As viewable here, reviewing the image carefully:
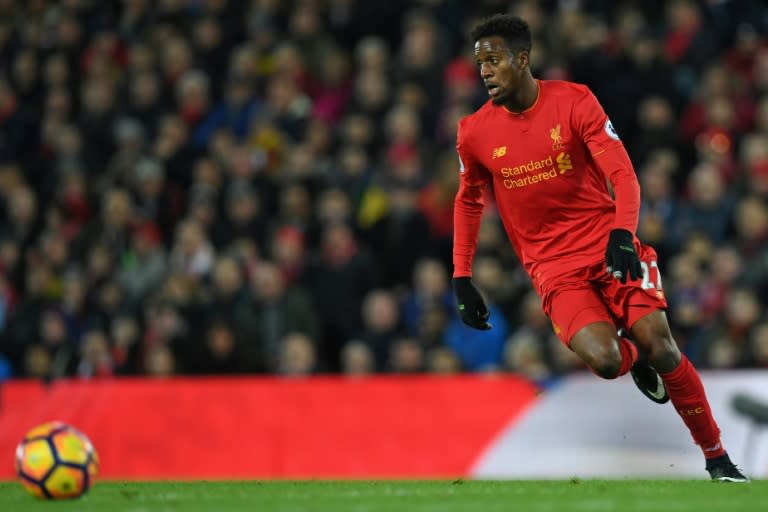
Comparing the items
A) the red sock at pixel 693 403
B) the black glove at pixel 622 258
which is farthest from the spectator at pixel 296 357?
the black glove at pixel 622 258

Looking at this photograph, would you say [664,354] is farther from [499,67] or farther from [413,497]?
[499,67]

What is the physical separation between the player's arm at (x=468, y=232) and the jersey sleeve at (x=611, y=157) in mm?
746

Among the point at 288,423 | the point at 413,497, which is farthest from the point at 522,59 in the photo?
the point at 288,423

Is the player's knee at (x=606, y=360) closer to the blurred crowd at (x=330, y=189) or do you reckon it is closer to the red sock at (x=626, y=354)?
the red sock at (x=626, y=354)

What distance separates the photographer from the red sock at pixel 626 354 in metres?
7.45

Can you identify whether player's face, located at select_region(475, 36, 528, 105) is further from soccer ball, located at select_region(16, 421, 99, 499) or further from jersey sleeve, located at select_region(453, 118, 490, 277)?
soccer ball, located at select_region(16, 421, 99, 499)

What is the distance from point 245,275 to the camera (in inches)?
522

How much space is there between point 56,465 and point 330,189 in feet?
23.1

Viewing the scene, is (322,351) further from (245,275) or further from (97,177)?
(97,177)

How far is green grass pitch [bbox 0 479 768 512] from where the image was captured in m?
6.18

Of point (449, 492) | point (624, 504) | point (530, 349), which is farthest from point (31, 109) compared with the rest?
point (624, 504)

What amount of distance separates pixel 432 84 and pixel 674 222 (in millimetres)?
3025

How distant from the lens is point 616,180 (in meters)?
7.19

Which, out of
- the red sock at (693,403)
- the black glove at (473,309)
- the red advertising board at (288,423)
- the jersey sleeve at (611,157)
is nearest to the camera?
the jersey sleeve at (611,157)
